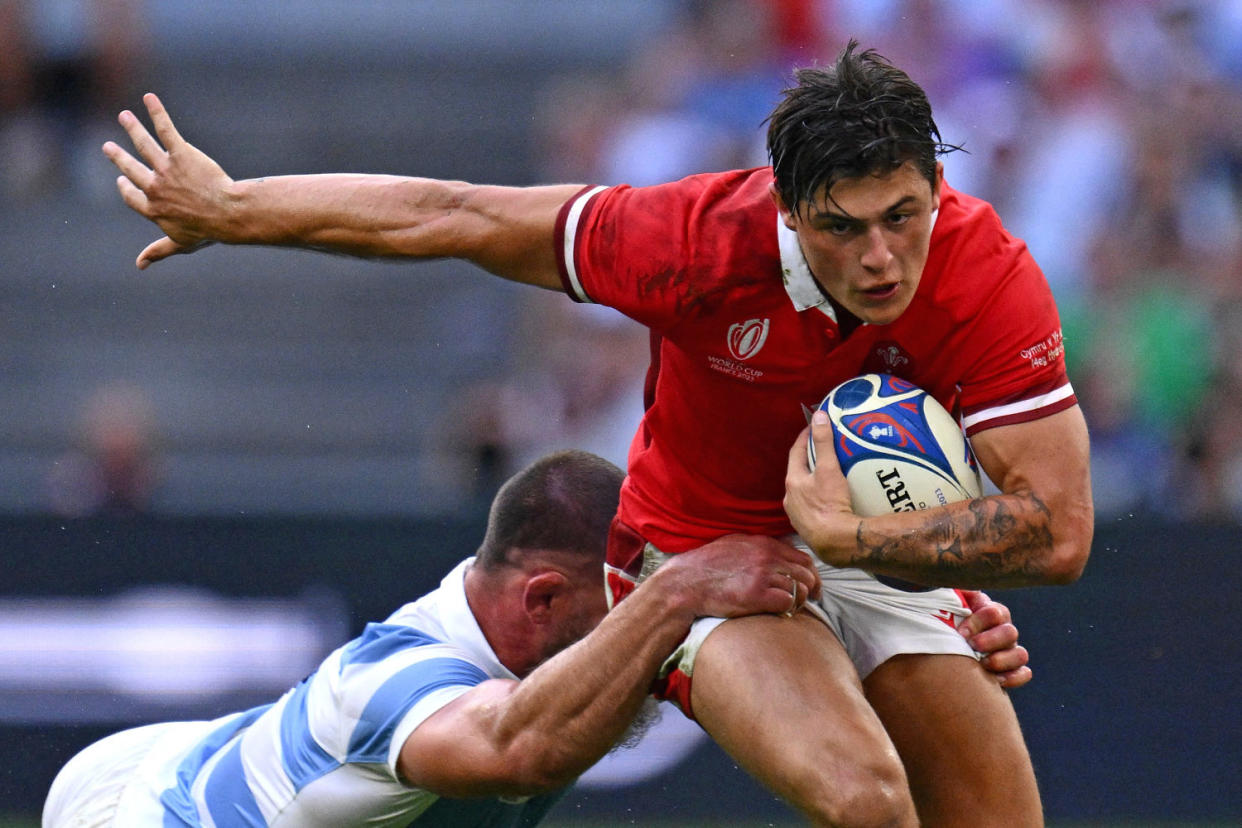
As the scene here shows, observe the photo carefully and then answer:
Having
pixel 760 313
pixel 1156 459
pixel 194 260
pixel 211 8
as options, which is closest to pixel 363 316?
pixel 194 260

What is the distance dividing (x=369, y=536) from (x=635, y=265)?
152 inches

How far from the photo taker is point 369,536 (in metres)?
7.48

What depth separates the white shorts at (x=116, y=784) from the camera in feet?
15.9

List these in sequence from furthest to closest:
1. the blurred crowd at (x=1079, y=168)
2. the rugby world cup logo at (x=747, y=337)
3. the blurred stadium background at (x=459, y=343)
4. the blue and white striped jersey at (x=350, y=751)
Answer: the blurred crowd at (x=1079, y=168) < the blurred stadium background at (x=459, y=343) < the blue and white striped jersey at (x=350, y=751) < the rugby world cup logo at (x=747, y=337)

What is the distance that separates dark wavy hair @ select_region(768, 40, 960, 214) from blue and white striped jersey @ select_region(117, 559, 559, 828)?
5.56 ft

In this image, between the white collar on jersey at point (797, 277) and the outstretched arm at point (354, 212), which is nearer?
the white collar on jersey at point (797, 277)

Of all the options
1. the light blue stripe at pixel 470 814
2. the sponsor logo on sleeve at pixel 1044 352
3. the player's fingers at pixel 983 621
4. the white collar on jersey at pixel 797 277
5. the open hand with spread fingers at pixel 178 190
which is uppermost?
the open hand with spread fingers at pixel 178 190

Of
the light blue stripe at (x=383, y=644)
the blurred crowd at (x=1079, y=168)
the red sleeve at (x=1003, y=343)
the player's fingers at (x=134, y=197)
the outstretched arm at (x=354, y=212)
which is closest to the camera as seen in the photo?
the red sleeve at (x=1003, y=343)

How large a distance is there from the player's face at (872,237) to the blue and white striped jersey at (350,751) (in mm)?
1581

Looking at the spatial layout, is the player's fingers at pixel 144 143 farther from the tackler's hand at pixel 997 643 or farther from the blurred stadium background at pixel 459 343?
the blurred stadium background at pixel 459 343

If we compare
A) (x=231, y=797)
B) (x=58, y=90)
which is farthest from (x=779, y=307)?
(x=58, y=90)

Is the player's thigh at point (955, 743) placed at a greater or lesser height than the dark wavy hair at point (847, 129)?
lesser

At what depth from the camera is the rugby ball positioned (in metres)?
3.85

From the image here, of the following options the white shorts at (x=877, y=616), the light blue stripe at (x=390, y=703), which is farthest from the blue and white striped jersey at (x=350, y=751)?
the white shorts at (x=877, y=616)
